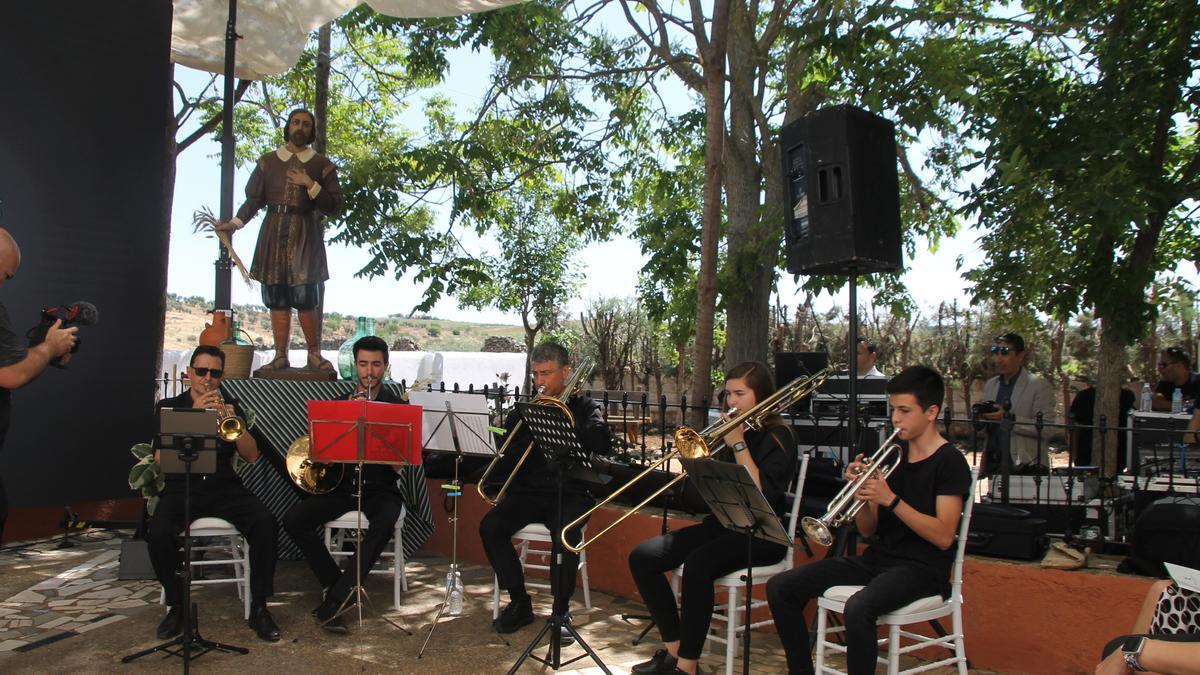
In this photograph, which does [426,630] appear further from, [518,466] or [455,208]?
[455,208]

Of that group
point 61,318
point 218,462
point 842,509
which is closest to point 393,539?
point 218,462

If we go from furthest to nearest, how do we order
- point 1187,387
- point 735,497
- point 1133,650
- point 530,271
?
point 530,271 → point 1187,387 → point 735,497 → point 1133,650

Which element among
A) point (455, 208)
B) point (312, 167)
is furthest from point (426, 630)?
point (455, 208)

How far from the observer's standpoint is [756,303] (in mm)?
9945

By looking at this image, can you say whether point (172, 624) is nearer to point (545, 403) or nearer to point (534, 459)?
point (534, 459)

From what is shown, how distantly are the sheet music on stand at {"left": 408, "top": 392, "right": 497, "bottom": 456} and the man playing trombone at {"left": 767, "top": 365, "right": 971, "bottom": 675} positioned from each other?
237 cm

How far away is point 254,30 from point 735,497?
21.0 feet

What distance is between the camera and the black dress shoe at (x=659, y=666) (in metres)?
4.54

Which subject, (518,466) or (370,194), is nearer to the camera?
(518,466)

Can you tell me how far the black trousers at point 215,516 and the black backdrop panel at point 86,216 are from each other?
2.81 m

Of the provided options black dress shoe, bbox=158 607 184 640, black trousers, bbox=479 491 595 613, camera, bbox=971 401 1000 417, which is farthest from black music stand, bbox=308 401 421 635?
camera, bbox=971 401 1000 417

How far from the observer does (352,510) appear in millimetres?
5637

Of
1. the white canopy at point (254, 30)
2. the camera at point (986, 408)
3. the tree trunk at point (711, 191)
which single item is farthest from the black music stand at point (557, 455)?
the white canopy at point (254, 30)

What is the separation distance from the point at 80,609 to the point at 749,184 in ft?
24.5
